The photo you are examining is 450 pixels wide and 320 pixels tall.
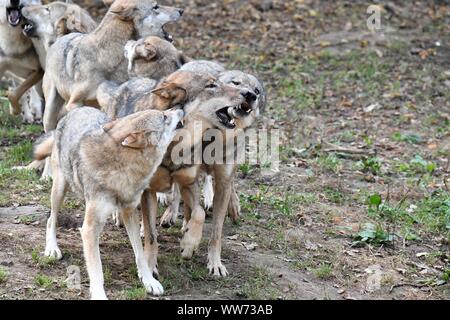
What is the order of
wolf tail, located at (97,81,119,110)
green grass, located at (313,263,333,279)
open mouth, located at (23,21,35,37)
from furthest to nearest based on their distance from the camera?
open mouth, located at (23,21,35,37)
wolf tail, located at (97,81,119,110)
green grass, located at (313,263,333,279)

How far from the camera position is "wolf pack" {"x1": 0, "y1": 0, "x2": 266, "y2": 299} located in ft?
23.2

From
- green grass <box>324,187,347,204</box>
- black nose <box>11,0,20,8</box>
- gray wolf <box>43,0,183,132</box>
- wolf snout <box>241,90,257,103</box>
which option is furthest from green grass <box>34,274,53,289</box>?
black nose <box>11,0,20,8</box>

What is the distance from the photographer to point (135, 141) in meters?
6.95

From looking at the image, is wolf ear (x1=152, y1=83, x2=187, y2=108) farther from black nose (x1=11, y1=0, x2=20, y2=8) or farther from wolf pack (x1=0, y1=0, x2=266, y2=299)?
black nose (x1=11, y1=0, x2=20, y2=8)

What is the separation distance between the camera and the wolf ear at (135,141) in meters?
6.93

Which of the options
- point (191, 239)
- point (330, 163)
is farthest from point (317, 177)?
point (191, 239)

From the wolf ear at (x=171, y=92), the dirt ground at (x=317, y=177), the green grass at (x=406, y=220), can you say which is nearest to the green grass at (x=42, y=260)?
the dirt ground at (x=317, y=177)

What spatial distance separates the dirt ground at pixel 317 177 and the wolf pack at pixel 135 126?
343 mm

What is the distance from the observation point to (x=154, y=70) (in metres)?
9.12

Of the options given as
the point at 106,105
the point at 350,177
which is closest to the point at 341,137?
the point at 350,177

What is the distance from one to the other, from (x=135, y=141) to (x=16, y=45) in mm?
5308

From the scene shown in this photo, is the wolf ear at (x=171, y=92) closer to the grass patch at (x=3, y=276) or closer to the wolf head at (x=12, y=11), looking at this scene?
the grass patch at (x=3, y=276)

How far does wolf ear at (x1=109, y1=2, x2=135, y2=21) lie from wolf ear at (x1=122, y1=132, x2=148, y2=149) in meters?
3.39

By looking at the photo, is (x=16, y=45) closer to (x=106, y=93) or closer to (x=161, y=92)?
(x=106, y=93)
